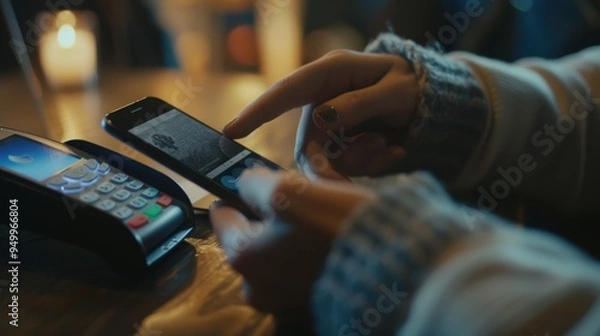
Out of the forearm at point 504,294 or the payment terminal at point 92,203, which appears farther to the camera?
the payment terminal at point 92,203

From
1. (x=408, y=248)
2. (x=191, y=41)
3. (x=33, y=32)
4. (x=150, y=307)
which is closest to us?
(x=408, y=248)

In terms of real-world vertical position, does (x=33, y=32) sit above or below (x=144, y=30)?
above

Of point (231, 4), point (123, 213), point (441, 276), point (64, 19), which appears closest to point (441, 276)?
point (441, 276)

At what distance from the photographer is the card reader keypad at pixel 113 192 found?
1.19ft

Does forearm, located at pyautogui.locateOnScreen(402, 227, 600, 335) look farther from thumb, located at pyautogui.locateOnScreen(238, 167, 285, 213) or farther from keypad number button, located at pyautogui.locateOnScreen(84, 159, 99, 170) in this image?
keypad number button, located at pyautogui.locateOnScreen(84, 159, 99, 170)

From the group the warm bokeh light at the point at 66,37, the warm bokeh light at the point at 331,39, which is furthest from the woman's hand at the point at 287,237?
the warm bokeh light at the point at 331,39

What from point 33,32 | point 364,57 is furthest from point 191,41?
point 364,57

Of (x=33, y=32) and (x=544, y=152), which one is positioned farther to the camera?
(x=33, y=32)

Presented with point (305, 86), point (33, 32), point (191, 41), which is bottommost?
point (191, 41)

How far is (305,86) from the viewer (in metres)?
0.47

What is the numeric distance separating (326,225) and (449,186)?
0.25 metres

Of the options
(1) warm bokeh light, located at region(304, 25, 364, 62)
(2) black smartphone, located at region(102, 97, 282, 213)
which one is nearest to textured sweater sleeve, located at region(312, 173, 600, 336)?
(2) black smartphone, located at region(102, 97, 282, 213)

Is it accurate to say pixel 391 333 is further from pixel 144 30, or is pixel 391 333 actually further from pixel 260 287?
pixel 144 30

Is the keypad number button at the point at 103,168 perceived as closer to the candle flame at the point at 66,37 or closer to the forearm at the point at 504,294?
the forearm at the point at 504,294
